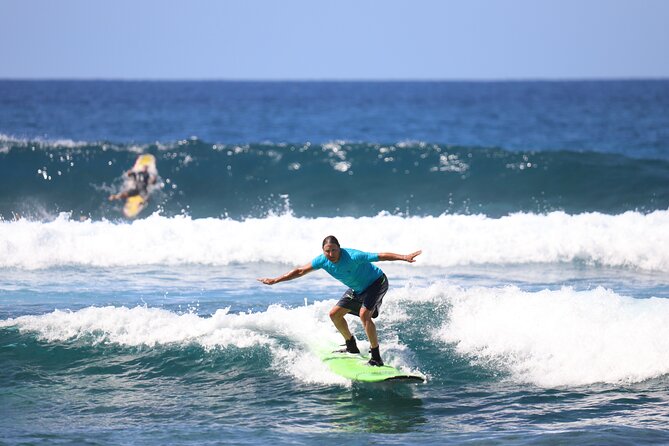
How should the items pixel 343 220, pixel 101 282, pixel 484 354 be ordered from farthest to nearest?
pixel 343 220
pixel 101 282
pixel 484 354

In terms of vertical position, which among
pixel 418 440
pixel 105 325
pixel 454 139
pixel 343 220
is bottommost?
pixel 418 440

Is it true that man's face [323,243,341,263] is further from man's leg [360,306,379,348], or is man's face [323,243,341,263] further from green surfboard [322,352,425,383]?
green surfboard [322,352,425,383]

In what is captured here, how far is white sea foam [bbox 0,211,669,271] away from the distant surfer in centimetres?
606

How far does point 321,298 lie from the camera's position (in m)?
13.2

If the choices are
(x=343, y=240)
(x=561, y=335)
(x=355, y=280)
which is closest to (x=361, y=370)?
(x=355, y=280)

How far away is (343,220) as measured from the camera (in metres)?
18.6

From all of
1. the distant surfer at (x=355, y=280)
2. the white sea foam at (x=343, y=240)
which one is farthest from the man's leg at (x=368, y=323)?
the white sea foam at (x=343, y=240)

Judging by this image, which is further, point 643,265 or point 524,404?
point 643,265

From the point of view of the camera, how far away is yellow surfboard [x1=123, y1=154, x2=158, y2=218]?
21.1m

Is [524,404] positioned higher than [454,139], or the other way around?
[454,139]

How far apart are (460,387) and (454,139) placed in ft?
96.4

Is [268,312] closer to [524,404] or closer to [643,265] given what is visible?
[524,404]

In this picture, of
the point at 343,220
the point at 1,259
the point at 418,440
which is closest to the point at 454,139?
the point at 343,220

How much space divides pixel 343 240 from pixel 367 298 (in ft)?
24.7
